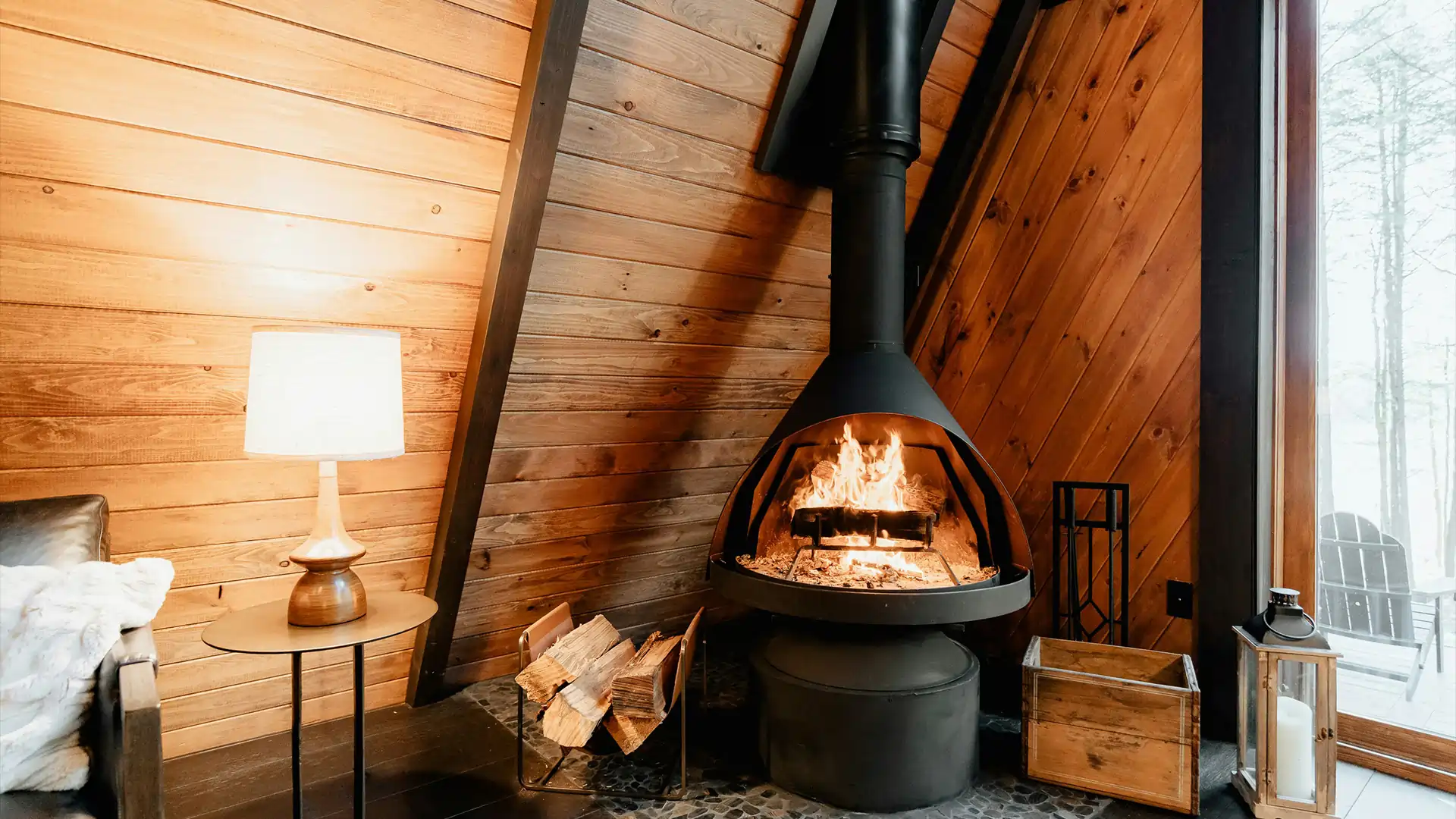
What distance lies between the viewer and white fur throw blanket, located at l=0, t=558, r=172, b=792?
4.11ft

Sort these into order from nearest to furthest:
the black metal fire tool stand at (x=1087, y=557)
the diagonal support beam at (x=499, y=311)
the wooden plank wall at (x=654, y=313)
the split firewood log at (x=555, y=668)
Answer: the diagonal support beam at (x=499, y=311), the wooden plank wall at (x=654, y=313), the split firewood log at (x=555, y=668), the black metal fire tool stand at (x=1087, y=557)

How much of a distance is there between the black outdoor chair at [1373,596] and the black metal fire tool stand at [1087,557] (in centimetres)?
50

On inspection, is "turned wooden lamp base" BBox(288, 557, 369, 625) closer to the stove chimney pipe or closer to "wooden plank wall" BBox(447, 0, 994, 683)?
"wooden plank wall" BBox(447, 0, 994, 683)

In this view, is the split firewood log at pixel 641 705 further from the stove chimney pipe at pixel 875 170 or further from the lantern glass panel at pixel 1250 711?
the lantern glass panel at pixel 1250 711

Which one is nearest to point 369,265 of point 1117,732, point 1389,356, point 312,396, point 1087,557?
point 312,396

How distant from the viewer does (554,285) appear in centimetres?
209

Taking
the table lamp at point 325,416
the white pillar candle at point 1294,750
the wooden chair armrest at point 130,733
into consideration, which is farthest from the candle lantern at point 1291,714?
the wooden chair armrest at point 130,733

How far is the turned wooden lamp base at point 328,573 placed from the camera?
1634mm

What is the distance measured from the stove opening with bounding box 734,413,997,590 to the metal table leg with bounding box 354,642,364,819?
97 cm

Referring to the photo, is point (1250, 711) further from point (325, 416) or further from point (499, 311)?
point (325, 416)

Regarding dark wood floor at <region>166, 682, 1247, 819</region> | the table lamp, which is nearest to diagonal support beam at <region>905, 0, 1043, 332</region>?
dark wood floor at <region>166, 682, 1247, 819</region>

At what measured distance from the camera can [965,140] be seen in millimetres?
2764

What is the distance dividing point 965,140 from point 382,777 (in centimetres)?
265

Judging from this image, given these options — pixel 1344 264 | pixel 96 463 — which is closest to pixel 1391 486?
pixel 1344 264
